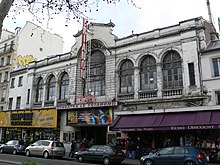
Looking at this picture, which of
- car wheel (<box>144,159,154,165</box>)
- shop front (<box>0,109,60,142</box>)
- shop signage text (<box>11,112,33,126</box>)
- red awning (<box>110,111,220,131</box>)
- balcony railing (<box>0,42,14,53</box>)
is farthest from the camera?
balcony railing (<box>0,42,14,53</box>)

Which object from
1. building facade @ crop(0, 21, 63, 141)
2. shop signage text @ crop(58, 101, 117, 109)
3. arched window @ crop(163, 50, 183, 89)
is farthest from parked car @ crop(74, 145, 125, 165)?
building facade @ crop(0, 21, 63, 141)

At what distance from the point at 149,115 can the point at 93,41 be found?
10.4m

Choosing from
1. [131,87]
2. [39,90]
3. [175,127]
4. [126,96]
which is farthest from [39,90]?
[175,127]

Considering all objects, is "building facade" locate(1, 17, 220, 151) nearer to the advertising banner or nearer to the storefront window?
the storefront window

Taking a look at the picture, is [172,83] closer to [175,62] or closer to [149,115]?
[175,62]

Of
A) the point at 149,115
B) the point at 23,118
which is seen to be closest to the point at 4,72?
the point at 23,118

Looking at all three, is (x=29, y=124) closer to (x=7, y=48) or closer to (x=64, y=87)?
(x=64, y=87)

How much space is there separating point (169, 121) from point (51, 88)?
15367mm

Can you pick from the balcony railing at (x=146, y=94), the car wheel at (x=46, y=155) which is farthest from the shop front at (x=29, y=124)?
the balcony railing at (x=146, y=94)

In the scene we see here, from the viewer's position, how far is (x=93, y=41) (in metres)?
24.9

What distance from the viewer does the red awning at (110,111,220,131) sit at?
15.7 meters

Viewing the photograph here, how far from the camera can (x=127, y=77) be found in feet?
72.2

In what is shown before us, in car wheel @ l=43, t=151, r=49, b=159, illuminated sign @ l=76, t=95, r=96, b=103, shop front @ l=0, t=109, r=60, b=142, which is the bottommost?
car wheel @ l=43, t=151, r=49, b=159

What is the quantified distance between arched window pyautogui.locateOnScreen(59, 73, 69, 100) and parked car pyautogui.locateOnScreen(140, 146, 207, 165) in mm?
13944
